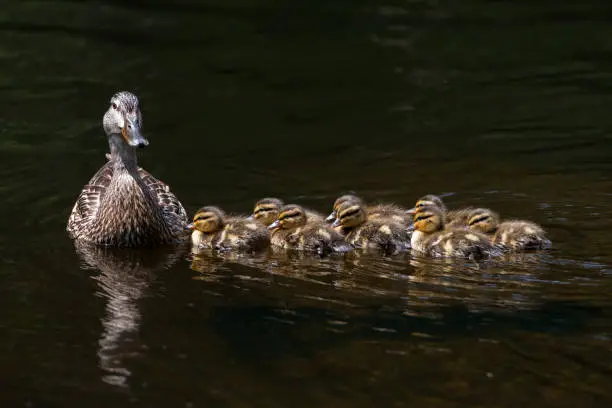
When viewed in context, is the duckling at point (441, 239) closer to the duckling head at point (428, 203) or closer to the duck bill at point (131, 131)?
the duckling head at point (428, 203)

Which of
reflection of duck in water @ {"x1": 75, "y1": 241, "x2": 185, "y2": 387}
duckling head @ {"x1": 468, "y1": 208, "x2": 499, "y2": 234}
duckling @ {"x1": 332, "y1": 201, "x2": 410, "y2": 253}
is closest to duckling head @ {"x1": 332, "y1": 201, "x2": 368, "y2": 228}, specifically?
duckling @ {"x1": 332, "y1": 201, "x2": 410, "y2": 253}

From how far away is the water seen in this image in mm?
5977

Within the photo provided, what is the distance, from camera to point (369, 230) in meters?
7.79

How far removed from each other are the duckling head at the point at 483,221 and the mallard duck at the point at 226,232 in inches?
54.8

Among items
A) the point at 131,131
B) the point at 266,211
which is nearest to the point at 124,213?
the point at 131,131

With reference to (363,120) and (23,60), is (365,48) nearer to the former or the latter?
(363,120)

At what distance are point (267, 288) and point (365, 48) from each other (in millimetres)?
6481

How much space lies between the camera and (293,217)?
25.9ft

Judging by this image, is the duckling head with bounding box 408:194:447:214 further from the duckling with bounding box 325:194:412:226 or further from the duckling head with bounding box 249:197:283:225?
the duckling head with bounding box 249:197:283:225

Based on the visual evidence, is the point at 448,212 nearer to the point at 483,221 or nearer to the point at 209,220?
the point at 483,221

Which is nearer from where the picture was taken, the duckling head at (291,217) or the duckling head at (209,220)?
the duckling head at (291,217)

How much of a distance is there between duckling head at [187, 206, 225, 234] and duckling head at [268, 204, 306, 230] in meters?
0.42

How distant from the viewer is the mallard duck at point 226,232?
7926 mm

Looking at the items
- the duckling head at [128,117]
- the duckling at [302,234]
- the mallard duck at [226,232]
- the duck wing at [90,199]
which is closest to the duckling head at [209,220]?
the mallard duck at [226,232]
